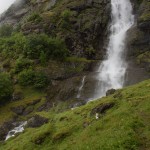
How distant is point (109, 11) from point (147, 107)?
64654 mm

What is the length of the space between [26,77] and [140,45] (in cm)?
3043

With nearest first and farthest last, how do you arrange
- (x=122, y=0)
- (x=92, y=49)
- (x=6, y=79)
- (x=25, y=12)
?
1. (x=6, y=79)
2. (x=92, y=49)
3. (x=122, y=0)
4. (x=25, y=12)

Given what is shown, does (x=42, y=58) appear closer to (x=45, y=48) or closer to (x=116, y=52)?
(x=45, y=48)

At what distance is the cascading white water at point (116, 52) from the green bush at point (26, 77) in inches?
576

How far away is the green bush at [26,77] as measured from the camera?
71.8 meters

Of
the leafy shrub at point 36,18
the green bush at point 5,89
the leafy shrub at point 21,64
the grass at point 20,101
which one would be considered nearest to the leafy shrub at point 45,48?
the leafy shrub at point 21,64

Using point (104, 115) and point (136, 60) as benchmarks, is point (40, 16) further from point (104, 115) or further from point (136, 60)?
point (104, 115)

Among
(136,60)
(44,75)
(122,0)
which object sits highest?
(122,0)

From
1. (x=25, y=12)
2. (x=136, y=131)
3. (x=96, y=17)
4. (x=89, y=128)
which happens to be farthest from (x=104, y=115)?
(x=25, y=12)

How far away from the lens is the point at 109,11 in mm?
96875

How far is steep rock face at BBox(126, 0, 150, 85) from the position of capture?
7091 centimetres

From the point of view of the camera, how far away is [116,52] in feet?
280

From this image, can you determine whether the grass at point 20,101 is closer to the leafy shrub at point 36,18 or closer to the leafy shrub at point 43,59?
the leafy shrub at point 43,59

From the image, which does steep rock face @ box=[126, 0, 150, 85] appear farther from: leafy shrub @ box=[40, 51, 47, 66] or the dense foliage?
leafy shrub @ box=[40, 51, 47, 66]
